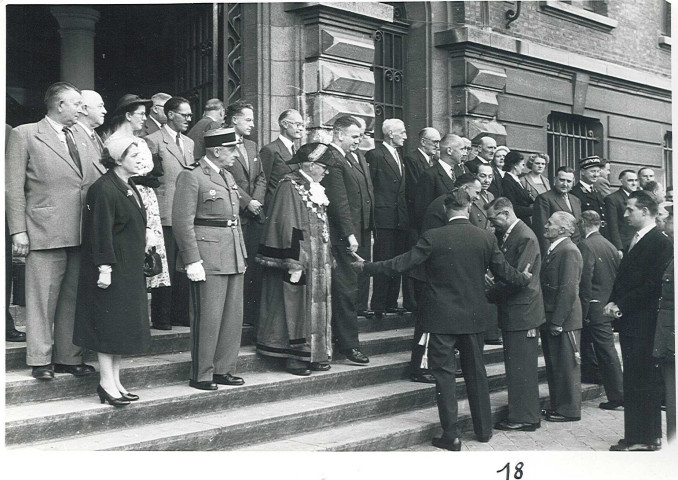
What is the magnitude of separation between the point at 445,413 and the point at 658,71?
37.9 ft

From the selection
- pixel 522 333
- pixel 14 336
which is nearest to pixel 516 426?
pixel 522 333

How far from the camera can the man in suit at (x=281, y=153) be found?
26.3ft

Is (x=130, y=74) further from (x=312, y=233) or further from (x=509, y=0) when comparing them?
(x=312, y=233)

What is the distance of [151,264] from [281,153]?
227 cm

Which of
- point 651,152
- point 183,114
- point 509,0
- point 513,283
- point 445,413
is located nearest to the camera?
point 445,413

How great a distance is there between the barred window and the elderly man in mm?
7522

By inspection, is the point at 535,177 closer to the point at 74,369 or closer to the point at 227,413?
the point at 227,413

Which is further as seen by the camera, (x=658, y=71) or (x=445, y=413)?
(x=658, y=71)

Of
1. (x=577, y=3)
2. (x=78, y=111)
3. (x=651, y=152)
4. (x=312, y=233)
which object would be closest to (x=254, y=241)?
(x=312, y=233)

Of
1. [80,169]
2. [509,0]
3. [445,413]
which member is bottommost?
[445,413]

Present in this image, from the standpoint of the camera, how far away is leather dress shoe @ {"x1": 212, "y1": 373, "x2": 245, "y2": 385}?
6.58m

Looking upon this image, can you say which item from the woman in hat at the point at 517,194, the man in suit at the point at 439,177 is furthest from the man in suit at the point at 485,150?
the man in suit at the point at 439,177

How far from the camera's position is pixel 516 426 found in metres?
7.46

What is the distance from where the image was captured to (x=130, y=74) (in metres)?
13.4
